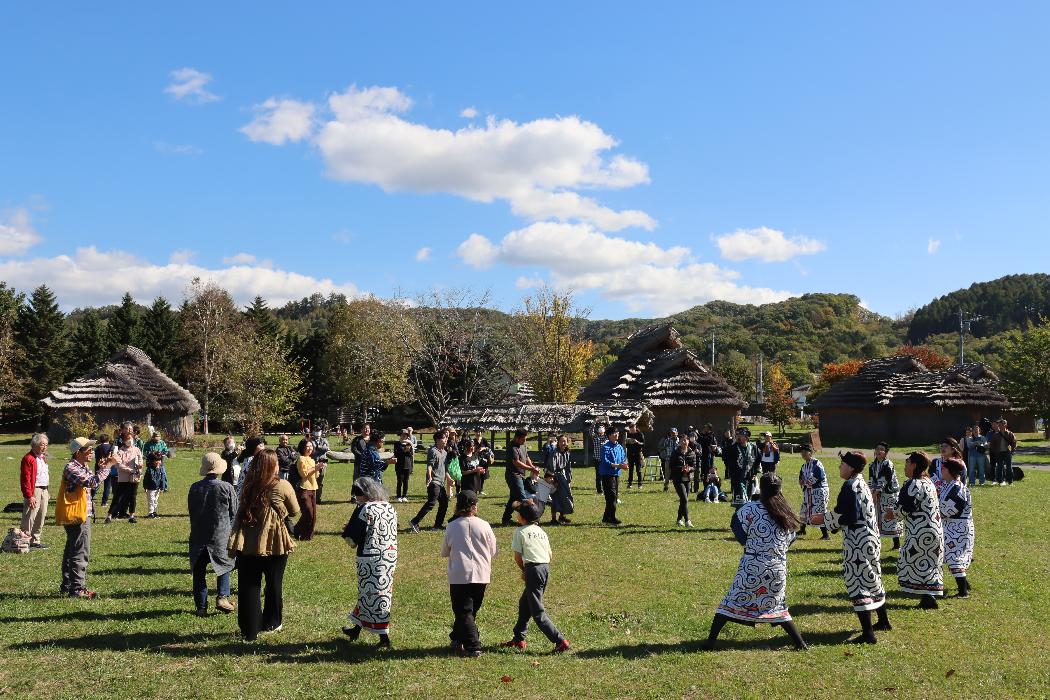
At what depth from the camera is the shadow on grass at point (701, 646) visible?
25.3ft

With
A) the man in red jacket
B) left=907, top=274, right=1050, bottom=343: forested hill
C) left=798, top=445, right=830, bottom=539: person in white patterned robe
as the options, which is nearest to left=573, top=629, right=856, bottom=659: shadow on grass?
left=798, top=445, right=830, bottom=539: person in white patterned robe

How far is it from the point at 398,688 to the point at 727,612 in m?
3.25

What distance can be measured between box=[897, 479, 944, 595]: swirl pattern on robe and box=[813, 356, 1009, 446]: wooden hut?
41.2m

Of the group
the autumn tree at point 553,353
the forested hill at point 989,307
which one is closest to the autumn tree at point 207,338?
the autumn tree at point 553,353

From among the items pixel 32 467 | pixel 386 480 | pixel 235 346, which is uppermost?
pixel 235 346

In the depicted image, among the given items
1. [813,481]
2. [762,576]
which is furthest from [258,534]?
[813,481]

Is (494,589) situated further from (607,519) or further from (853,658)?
(607,519)

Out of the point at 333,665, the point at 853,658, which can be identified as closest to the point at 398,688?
the point at 333,665

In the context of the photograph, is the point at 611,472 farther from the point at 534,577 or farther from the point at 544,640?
the point at 534,577

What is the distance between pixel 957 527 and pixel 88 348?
64167mm

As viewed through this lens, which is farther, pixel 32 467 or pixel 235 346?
pixel 235 346

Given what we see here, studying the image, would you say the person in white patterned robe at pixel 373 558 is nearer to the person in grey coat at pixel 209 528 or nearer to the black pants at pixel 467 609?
the black pants at pixel 467 609

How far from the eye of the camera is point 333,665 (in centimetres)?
731

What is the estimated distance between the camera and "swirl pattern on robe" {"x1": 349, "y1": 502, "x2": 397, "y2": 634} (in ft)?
25.4
